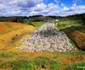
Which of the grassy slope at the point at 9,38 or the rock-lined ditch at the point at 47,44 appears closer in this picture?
the rock-lined ditch at the point at 47,44

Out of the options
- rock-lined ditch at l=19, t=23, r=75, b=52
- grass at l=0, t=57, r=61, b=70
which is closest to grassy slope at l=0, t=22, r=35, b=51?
rock-lined ditch at l=19, t=23, r=75, b=52

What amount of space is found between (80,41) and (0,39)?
61.4 ft

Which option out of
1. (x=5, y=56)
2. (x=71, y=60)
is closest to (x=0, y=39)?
(x=5, y=56)

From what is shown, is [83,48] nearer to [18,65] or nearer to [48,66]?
[48,66]

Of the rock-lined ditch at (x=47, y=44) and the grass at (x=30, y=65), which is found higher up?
the grass at (x=30, y=65)

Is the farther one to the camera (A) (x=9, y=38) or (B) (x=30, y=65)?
(A) (x=9, y=38)

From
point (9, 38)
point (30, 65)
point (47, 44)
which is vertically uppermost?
point (30, 65)

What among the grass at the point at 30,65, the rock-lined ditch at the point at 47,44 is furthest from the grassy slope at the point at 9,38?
the grass at the point at 30,65

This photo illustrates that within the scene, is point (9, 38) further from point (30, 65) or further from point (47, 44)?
point (30, 65)

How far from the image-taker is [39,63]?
836 inches

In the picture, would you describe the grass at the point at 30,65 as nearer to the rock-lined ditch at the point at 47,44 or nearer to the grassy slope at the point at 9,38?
the rock-lined ditch at the point at 47,44

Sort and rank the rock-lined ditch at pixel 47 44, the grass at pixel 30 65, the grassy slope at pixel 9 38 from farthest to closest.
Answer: the grassy slope at pixel 9 38, the rock-lined ditch at pixel 47 44, the grass at pixel 30 65

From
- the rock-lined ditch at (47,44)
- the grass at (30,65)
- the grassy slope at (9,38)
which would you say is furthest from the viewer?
the grassy slope at (9,38)

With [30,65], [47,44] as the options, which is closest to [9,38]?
[47,44]
